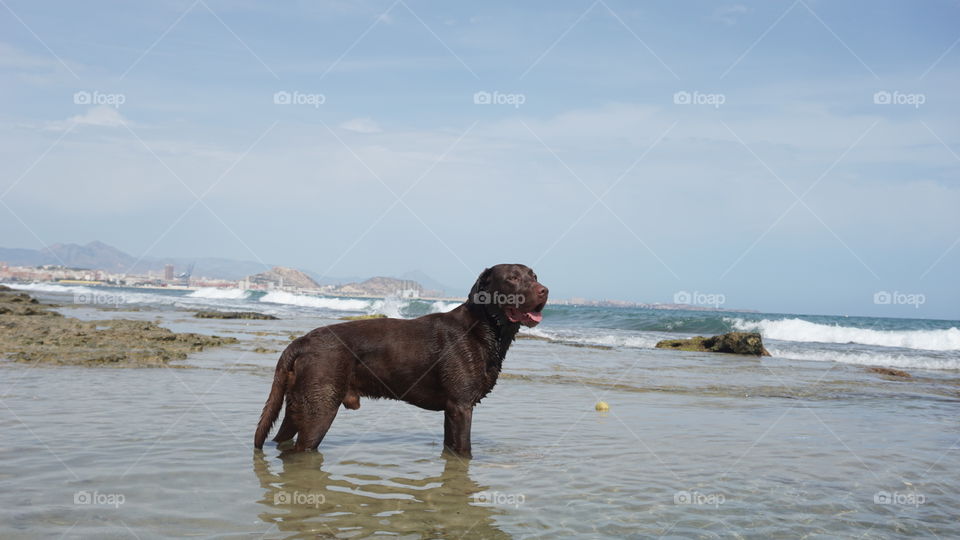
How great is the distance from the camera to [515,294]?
7094 millimetres

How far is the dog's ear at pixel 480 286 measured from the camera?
730 centimetres

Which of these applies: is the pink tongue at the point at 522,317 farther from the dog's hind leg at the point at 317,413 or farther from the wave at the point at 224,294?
the wave at the point at 224,294

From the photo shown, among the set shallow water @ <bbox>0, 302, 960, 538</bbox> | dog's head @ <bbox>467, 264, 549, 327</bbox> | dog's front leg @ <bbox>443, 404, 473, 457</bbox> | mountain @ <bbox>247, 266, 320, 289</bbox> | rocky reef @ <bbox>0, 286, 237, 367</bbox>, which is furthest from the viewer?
mountain @ <bbox>247, 266, 320, 289</bbox>

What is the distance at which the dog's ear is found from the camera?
7.30 metres

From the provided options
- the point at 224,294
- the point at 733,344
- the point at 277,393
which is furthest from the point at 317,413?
the point at 224,294

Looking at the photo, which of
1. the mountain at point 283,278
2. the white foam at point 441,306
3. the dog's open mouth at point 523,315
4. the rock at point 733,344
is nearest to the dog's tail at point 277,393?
the dog's open mouth at point 523,315

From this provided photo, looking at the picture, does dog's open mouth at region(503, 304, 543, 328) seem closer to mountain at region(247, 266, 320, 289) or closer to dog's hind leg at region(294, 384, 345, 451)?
dog's hind leg at region(294, 384, 345, 451)

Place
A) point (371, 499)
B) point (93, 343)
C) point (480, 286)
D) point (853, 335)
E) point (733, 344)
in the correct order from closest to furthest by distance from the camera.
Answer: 1. point (371, 499)
2. point (480, 286)
3. point (93, 343)
4. point (733, 344)
5. point (853, 335)

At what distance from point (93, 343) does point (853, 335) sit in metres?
40.4

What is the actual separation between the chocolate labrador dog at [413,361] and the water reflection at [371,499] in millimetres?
385

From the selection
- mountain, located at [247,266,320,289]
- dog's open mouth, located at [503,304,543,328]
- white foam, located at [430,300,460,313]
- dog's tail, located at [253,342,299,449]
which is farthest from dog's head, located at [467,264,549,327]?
mountain, located at [247,266,320,289]

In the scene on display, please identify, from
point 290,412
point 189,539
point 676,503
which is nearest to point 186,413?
point 290,412

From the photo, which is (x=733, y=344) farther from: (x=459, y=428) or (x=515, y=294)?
(x=459, y=428)

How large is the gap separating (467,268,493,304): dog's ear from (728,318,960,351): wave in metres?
37.7
